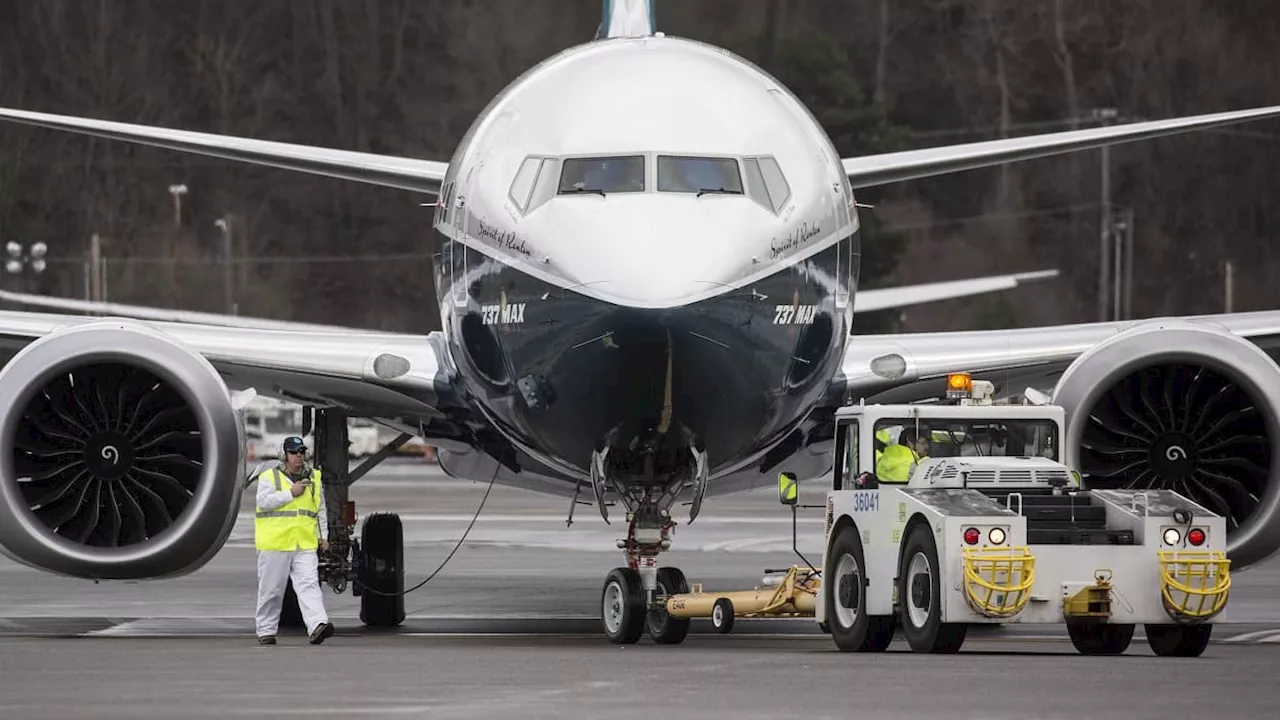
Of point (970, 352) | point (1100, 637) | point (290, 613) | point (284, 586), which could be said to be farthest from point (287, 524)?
point (1100, 637)

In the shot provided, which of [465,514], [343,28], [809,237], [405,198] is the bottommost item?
[465,514]

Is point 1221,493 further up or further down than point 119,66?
further down

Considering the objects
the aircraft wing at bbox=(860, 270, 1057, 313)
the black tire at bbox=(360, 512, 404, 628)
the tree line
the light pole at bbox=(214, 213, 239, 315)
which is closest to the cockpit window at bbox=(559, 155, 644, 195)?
the black tire at bbox=(360, 512, 404, 628)

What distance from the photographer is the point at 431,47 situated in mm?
48938

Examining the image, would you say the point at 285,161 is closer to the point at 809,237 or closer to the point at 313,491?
the point at 313,491

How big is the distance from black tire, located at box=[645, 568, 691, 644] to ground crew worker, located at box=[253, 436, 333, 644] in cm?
196

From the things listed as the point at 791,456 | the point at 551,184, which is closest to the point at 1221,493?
the point at 791,456

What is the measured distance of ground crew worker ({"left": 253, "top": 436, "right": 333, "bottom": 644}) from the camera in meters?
14.4

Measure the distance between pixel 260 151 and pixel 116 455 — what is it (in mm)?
2156

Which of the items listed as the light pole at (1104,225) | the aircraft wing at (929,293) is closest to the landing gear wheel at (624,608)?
the aircraft wing at (929,293)

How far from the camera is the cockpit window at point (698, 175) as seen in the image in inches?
515

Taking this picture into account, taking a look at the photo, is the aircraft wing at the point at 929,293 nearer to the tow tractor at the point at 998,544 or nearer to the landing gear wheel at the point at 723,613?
the tow tractor at the point at 998,544

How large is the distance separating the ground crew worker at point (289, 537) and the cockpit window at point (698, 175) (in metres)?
2.98

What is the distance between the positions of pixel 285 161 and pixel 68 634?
11.0ft
